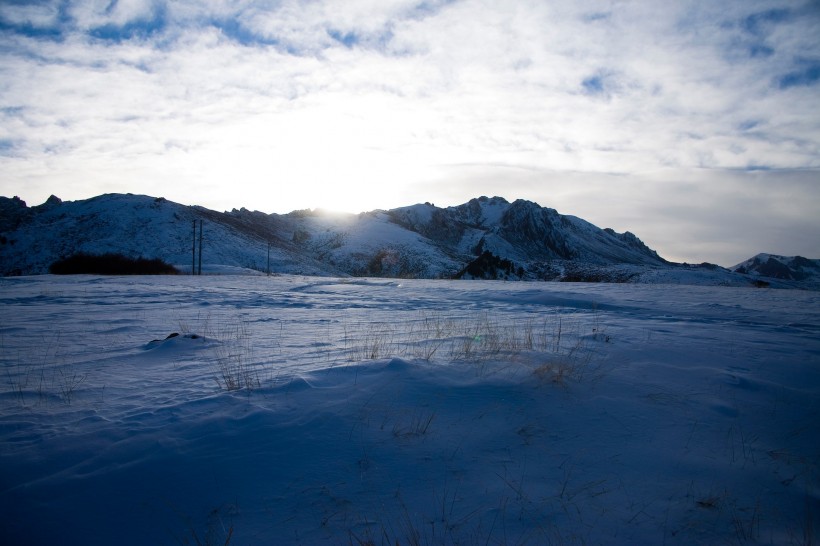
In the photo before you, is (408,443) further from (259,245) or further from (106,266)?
(259,245)

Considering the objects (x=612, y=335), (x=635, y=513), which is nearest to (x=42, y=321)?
(x=635, y=513)

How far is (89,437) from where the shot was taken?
121 inches

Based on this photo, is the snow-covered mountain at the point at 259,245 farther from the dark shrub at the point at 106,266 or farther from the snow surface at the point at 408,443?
the snow surface at the point at 408,443

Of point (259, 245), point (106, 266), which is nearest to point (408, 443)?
point (106, 266)

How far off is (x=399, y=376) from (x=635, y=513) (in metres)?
2.40

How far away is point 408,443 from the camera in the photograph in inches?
122

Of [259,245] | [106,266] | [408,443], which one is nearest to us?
[408,443]

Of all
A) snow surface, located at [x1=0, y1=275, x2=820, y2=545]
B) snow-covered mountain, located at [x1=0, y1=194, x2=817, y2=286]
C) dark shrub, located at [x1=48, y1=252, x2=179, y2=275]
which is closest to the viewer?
snow surface, located at [x1=0, y1=275, x2=820, y2=545]

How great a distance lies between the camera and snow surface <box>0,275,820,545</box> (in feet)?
7.72

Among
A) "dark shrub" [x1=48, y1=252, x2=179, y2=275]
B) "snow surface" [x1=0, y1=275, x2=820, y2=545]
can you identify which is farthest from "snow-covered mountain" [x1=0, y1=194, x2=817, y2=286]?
"snow surface" [x1=0, y1=275, x2=820, y2=545]

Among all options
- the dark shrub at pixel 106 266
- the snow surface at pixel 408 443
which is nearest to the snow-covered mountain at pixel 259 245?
the dark shrub at pixel 106 266

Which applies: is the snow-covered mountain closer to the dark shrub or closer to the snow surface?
the dark shrub

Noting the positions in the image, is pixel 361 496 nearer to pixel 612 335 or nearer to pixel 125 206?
pixel 612 335

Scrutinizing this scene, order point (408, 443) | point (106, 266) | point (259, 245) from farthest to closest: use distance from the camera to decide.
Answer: point (259, 245) < point (106, 266) < point (408, 443)
